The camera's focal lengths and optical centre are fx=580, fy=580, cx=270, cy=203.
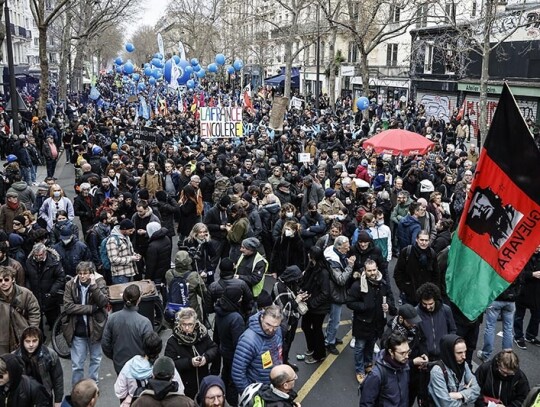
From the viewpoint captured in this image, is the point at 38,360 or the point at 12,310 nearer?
the point at 38,360

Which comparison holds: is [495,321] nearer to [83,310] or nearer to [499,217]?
[499,217]

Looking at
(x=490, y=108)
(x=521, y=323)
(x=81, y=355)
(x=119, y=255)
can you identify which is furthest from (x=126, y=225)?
(x=490, y=108)

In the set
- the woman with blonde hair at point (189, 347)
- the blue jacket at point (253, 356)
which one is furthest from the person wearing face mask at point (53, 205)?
the blue jacket at point (253, 356)

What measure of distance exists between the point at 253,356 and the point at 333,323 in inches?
92.9

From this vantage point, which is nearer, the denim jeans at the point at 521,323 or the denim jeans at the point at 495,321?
the denim jeans at the point at 495,321

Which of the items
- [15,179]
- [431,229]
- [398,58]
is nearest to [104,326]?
[431,229]

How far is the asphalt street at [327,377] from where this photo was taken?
20.2 ft

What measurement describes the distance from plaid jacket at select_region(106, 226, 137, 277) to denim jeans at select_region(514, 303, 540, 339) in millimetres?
4990

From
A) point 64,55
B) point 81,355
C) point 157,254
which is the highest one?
point 64,55

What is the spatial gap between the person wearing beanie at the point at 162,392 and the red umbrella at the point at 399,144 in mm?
9436

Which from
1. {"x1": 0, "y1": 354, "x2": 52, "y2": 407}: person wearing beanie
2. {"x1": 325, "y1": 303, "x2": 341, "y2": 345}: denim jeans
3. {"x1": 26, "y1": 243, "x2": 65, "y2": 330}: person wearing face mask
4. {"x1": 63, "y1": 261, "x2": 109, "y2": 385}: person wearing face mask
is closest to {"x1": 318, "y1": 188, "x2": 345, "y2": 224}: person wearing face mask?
{"x1": 325, "y1": 303, "x2": 341, "y2": 345}: denim jeans

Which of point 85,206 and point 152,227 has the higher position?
point 152,227

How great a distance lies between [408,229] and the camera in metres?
8.83

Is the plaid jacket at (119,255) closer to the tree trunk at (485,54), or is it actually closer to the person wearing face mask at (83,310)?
the person wearing face mask at (83,310)
